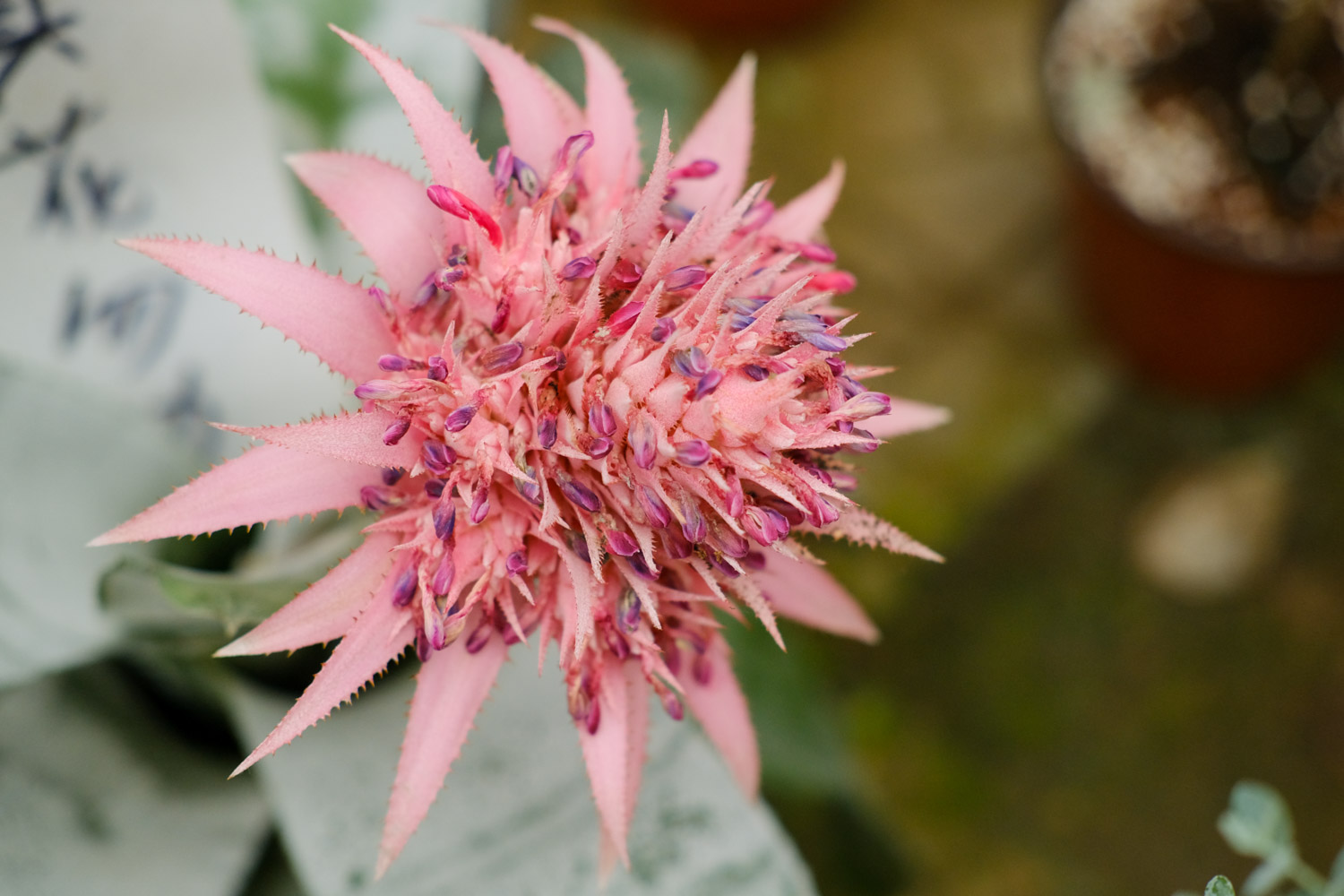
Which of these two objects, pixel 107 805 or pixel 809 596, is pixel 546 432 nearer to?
pixel 809 596

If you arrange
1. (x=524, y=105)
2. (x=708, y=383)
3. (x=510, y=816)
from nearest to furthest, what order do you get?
(x=708, y=383) < (x=524, y=105) < (x=510, y=816)

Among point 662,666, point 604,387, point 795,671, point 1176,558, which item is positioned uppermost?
point 604,387

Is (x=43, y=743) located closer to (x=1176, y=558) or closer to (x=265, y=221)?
(x=265, y=221)

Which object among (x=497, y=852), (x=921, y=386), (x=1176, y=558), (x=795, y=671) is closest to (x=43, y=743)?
(x=497, y=852)

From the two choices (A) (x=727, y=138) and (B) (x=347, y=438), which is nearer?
(B) (x=347, y=438)

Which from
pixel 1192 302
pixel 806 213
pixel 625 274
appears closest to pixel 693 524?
pixel 625 274

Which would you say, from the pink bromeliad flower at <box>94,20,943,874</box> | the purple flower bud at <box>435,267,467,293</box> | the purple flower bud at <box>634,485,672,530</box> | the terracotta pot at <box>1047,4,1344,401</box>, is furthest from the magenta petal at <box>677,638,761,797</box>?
the terracotta pot at <box>1047,4,1344,401</box>

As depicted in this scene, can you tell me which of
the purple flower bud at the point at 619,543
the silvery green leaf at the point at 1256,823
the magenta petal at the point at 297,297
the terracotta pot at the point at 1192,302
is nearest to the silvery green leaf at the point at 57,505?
the magenta petal at the point at 297,297
